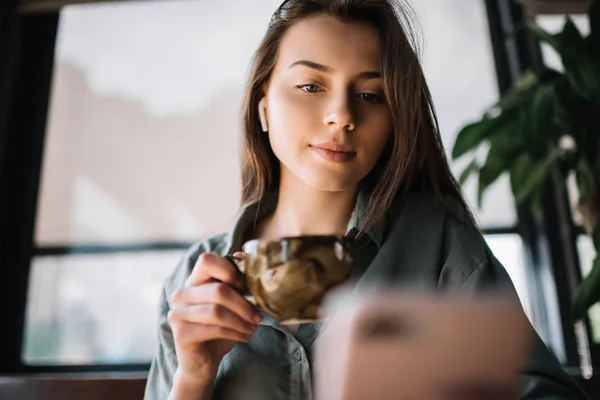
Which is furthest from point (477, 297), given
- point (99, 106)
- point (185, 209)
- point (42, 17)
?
point (42, 17)

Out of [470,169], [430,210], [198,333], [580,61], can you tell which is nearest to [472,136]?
[470,169]

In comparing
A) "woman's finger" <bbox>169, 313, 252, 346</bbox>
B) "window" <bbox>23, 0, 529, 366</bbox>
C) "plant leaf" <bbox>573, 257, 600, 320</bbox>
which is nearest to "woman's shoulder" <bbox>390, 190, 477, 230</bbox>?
"woman's finger" <bbox>169, 313, 252, 346</bbox>

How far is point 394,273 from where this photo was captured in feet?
1.78

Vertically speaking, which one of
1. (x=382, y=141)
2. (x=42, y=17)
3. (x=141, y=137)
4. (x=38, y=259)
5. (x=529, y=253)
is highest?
(x=42, y=17)

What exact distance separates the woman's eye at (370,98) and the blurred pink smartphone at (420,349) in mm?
189

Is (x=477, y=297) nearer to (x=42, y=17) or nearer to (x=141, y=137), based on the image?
(x=141, y=137)

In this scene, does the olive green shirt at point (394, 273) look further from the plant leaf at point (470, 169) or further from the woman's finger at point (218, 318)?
the plant leaf at point (470, 169)

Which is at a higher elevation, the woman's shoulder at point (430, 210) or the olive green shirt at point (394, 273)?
the woman's shoulder at point (430, 210)

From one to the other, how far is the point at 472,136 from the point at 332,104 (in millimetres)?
672

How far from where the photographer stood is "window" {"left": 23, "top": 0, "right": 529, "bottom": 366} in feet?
5.01

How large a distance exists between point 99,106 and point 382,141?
1.36 m

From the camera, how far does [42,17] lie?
1.70 metres

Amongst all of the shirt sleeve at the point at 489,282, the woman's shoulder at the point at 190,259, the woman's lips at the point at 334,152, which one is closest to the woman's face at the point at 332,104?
the woman's lips at the point at 334,152

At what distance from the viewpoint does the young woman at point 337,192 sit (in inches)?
18.3
